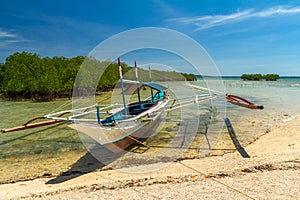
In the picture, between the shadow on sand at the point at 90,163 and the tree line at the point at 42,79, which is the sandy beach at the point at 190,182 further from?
the tree line at the point at 42,79

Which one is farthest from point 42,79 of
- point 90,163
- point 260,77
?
point 260,77

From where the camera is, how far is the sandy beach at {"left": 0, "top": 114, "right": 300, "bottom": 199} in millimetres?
2963

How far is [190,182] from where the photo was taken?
335 centimetres

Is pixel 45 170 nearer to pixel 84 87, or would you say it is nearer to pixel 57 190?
pixel 57 190

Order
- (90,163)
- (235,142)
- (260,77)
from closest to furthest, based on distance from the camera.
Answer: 1. (90,163)
2. (235,142)
3. (260,77)

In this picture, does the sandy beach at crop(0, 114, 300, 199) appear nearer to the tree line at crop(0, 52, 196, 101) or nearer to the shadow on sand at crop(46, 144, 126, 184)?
the shadow on sand at crop(46, 144, 126, 184)

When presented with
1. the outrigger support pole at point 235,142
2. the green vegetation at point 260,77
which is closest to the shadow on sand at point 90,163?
the outrigger support pole at point 235,142

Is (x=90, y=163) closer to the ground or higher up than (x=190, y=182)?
closer to the ground

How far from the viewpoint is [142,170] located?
14.1 feet

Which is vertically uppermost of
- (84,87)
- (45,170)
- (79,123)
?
(84,87)

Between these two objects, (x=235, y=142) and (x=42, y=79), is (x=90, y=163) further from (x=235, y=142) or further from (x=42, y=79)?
(x=42, y=79)

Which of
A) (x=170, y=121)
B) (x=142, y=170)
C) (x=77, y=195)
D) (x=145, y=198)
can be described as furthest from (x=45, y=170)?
(x=170, y=121)

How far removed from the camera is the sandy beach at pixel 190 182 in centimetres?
296

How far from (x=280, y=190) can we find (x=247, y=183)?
446mm
